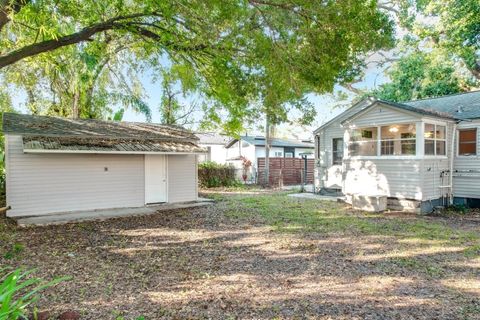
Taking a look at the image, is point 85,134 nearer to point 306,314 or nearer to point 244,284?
point 244,284

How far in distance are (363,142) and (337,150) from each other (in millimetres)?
3311

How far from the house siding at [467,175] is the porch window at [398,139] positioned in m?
1.97

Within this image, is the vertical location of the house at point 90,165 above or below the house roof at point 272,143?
below

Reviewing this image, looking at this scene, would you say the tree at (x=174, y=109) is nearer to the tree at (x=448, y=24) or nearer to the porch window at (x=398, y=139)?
the porch window at (x=398, y=139)

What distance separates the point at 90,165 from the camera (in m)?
11.2

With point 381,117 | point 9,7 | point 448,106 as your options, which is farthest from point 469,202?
point 9,7

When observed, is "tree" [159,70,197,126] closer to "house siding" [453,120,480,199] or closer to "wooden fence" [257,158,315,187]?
"wooden fence" [257,158,315,187]

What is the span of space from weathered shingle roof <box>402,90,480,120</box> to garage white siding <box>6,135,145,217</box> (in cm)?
1118

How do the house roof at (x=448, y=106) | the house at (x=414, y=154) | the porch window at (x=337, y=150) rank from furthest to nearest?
the porch window at (x=337, y=150)
the house roof at (x=448, y=106)
the house at (x=414, y=154)

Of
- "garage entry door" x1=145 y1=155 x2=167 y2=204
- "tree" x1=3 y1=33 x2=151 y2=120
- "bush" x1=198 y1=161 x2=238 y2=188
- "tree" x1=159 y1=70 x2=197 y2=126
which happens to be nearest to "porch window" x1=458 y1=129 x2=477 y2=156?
"garage entry door" x1=145 y1=155 x2=167 y2=204

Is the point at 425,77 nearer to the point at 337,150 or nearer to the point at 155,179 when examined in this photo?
the point at 337,150

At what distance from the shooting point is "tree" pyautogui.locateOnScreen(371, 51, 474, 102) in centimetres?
1875

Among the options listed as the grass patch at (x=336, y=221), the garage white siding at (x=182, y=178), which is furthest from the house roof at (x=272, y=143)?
the grass patch at (x=336, y=221)

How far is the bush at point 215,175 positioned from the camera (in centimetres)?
1981
